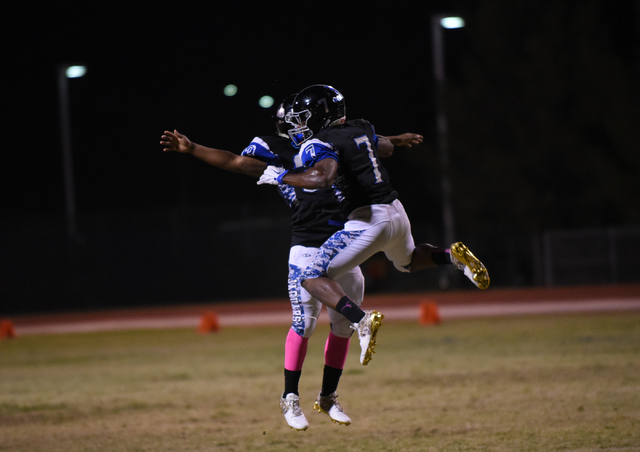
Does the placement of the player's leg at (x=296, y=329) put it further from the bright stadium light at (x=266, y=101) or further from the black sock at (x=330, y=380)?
the bright stadium light at (x=266, y=101)

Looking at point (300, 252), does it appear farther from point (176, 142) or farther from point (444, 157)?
point (444, 157)

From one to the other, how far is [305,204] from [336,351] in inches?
43.4

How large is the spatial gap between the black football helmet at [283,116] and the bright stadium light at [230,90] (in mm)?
→ 565

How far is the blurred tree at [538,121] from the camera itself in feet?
79.9

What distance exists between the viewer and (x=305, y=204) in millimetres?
6105

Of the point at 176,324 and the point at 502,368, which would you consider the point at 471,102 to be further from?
the point at 502,368

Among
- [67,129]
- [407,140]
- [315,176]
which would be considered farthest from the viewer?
[67,129]

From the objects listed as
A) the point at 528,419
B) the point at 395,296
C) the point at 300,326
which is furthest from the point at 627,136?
the point at 300,326

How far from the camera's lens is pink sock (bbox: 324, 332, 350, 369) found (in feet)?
20.5

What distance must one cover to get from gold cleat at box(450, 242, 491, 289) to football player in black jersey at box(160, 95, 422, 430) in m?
0.71

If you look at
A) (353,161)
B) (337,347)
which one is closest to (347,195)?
(353,161)

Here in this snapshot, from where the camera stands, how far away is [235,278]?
24859mm

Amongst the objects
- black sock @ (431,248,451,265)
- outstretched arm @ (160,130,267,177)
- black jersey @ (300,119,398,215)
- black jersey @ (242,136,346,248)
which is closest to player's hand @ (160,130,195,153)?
outstretched arm @ (160,130,267,177)

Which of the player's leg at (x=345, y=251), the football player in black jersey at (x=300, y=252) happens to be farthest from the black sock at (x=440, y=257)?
the football player in black jersey at (x=300, y=252)
